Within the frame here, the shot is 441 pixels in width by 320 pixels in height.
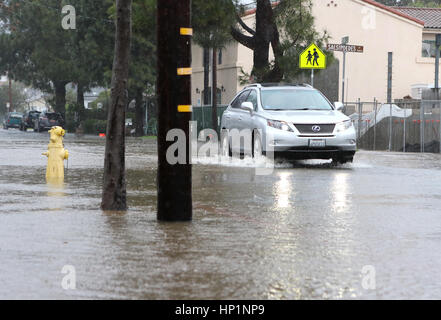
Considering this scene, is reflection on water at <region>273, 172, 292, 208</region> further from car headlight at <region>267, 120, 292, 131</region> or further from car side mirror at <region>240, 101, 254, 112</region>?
car side mirror at <region>240, 101, 254, 112</region>

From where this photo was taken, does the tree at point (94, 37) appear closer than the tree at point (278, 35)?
No

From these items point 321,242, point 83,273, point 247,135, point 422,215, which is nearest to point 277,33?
point 247,135

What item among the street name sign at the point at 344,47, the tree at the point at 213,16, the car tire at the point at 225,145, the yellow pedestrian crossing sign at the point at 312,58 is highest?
the tree at the point at 213,16

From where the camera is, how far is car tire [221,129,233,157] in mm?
20672

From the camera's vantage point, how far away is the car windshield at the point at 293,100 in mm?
19109

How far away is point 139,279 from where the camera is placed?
6410 mm

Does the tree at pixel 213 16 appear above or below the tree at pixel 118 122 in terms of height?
above

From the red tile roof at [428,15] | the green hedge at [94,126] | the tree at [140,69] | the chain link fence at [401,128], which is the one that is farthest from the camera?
the green hedge at [94,126]

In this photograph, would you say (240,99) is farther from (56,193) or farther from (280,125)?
(56,193)

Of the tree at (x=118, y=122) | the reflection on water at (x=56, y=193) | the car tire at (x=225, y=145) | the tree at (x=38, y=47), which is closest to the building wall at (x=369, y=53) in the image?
the tree at (x=38, y=47)

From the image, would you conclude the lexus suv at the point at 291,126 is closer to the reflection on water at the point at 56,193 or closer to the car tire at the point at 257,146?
the car tire at the point at 257,146

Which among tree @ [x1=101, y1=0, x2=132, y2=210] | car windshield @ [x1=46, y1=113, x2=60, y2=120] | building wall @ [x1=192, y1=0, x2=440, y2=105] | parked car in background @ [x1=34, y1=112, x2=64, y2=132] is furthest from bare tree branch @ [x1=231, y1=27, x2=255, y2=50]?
Result: car windshield @ [x1=46, y1=113, x2=60, y2=120]

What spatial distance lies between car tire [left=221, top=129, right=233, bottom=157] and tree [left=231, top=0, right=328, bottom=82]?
24.9ft

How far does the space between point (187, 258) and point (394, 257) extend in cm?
171
